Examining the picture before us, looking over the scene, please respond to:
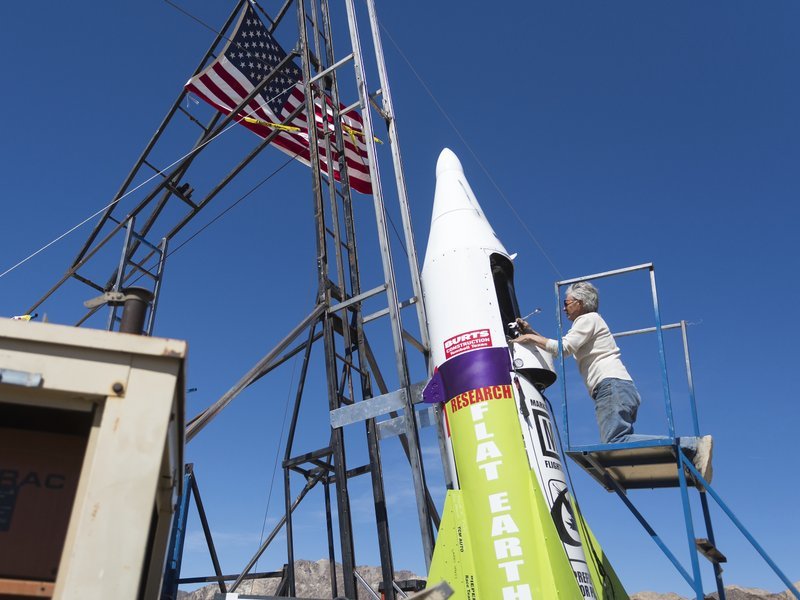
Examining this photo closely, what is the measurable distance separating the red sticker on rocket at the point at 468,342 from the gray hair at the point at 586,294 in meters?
1.22

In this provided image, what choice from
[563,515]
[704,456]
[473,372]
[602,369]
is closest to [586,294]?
[602,369]

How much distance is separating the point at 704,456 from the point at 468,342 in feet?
8.13

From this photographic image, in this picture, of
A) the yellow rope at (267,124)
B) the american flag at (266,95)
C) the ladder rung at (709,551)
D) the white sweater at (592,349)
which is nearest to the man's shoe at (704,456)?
the ladder rung at (709,551)

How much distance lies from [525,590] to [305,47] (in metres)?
8.70

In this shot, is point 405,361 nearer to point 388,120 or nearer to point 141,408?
point 388,120

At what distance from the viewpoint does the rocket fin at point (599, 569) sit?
6.00 metres

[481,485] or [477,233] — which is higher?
[477,233]

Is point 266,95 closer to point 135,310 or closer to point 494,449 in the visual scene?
point 494,449

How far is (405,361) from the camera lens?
749 cm

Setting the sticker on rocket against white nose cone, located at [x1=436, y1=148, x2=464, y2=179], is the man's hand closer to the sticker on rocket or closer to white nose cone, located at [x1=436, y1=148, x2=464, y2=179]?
the sticker on rocket

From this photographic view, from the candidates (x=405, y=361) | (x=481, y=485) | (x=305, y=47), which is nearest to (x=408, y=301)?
(x=405, y=361)

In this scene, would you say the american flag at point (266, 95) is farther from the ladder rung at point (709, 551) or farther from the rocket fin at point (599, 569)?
the ladder rung at point (709, 551)

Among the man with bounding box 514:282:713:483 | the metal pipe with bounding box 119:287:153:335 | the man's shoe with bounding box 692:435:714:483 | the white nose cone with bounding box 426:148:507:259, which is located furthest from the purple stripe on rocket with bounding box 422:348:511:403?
the metal pipe with bounding box 119:287:153:335

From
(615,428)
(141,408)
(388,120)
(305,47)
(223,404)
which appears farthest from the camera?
(305,47)
